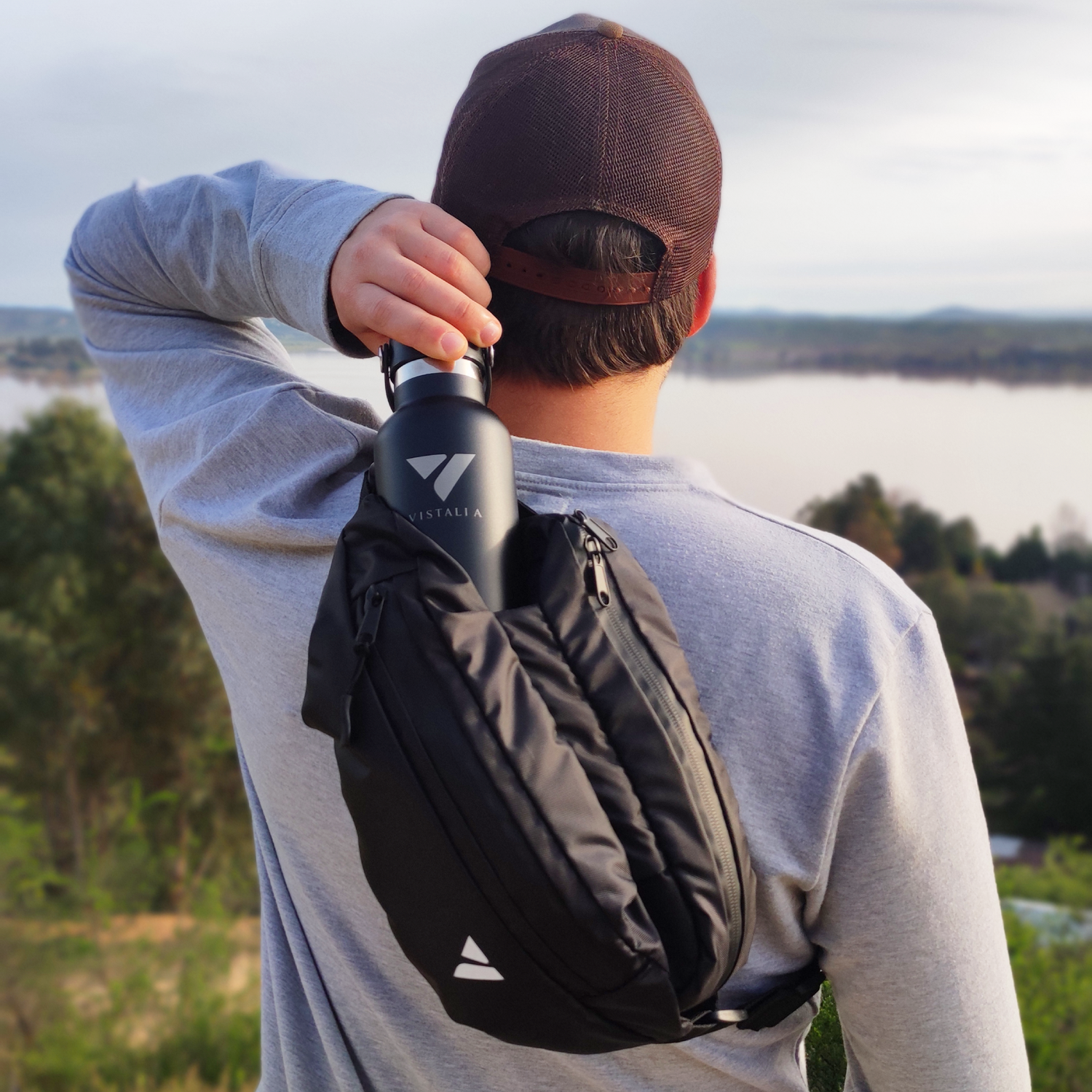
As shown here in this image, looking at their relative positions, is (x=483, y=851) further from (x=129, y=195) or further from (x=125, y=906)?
(x=125, y=906)

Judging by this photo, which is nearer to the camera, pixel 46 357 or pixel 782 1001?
pixel 782 1001

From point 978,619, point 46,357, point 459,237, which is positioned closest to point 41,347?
point 46,357

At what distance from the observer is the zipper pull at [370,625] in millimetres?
701

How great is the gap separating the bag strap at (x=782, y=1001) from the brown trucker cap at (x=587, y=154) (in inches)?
24.9

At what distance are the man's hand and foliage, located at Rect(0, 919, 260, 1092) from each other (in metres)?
5.36

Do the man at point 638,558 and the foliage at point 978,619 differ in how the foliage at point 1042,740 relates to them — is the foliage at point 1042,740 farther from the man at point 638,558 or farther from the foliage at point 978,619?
the man at point 638,558

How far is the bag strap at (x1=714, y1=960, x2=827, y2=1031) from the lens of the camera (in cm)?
83

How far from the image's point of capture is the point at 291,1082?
1035 mm

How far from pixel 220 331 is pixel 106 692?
1216 cm

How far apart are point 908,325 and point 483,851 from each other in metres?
6.63

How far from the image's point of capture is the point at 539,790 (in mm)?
665

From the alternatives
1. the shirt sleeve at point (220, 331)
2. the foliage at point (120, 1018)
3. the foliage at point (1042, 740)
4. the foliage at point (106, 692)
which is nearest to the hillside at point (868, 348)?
the shirt sleeve at point (220, 331)

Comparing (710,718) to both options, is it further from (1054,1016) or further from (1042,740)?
(1042,740)

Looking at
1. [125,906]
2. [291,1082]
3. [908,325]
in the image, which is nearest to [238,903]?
[125,906]
